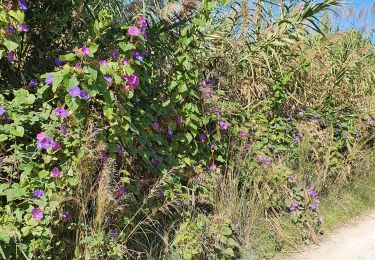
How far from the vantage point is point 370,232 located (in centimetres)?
591

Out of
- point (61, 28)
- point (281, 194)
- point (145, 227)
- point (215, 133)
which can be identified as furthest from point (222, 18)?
point (145, 227)

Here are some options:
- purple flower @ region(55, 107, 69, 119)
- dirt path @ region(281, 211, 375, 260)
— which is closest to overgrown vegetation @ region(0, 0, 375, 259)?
purple flower @ region(55, 107, 69, 119)

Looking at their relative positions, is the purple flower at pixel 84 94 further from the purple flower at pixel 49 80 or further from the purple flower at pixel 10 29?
the purple flower at pixel 10 29

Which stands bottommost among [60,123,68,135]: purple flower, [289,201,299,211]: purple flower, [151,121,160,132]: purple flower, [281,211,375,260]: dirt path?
[281,211,375,260]: dirt path

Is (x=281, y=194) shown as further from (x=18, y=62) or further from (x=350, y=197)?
(x=18, y=62)

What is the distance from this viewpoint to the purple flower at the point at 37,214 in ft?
9.85

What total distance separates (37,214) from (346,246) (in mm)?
3664

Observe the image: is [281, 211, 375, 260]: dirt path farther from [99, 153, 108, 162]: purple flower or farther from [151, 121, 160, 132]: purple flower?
[99, 153, 108, 162]: purple flower

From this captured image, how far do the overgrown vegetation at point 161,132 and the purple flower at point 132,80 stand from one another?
44 millimetres

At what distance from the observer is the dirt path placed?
16.6ft

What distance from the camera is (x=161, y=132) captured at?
4.23 metres

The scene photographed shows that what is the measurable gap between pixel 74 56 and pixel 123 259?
1594mm

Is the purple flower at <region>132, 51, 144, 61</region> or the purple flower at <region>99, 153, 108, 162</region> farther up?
the purple flower at <region>132, 51, 144, 61</region>

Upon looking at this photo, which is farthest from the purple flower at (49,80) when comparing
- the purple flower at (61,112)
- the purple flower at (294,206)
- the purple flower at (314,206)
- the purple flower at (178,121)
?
the purple flower at (314,206)
